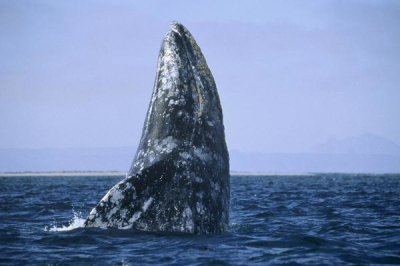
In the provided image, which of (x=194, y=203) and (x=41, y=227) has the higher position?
(x=194, y=203)

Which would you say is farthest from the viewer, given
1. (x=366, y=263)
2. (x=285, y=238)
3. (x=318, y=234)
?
(x=318, y=234)

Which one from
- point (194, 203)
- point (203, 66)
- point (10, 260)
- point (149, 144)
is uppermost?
point (203, 66)

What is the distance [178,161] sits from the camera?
788cm

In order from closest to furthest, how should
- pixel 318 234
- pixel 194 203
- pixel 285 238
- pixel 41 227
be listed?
1. pixel 194 203
2. pixel 285 238
3. pixel 318 234
4. pixel 41 227

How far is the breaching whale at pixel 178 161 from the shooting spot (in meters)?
7.57

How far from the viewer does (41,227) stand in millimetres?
10430

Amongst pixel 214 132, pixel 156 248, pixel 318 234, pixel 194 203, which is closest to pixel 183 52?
pixel 214 132

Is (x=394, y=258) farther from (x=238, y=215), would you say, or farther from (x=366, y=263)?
(x=238, y=215)

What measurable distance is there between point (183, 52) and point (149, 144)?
1.52m

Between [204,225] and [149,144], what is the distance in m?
1.37

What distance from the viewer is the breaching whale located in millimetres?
7574

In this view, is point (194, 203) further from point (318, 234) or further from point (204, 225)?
point (318, 234)

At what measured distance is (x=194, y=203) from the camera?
25.2 ft

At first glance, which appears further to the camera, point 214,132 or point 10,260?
point 214,132
